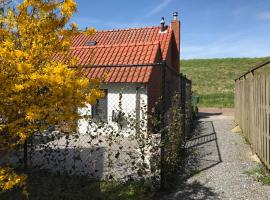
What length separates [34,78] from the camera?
399cm

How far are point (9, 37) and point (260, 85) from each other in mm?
6059

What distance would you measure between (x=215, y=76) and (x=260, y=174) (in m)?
50.6

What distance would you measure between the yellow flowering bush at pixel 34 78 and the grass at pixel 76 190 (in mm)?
1745

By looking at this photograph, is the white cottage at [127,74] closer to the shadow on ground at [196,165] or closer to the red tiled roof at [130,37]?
the red tiled roof at [130,37]

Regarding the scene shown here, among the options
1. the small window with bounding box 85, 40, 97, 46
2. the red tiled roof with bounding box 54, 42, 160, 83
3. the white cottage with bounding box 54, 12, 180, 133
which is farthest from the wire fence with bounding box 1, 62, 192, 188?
the small window with bounding box 85, 40, 97, 46

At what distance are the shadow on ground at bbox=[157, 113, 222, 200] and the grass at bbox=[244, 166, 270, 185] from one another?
39.2 inches

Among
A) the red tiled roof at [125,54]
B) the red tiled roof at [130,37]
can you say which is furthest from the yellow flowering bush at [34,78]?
the red tiled roof at [130,37]

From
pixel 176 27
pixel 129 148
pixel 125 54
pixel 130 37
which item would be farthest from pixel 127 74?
pixel 176 27

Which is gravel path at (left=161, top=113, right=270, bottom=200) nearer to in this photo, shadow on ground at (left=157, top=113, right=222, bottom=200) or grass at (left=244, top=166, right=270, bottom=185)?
shadow on ground at (left=157, top=113, right=222, bottom=200)

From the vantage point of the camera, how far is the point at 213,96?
40562 mm

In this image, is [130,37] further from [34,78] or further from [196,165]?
[34,78]

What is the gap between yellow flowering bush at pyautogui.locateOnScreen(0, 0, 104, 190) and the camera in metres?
4.11

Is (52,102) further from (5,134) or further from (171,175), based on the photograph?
(171,175)

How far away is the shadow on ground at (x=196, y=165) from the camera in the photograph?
640 cm
